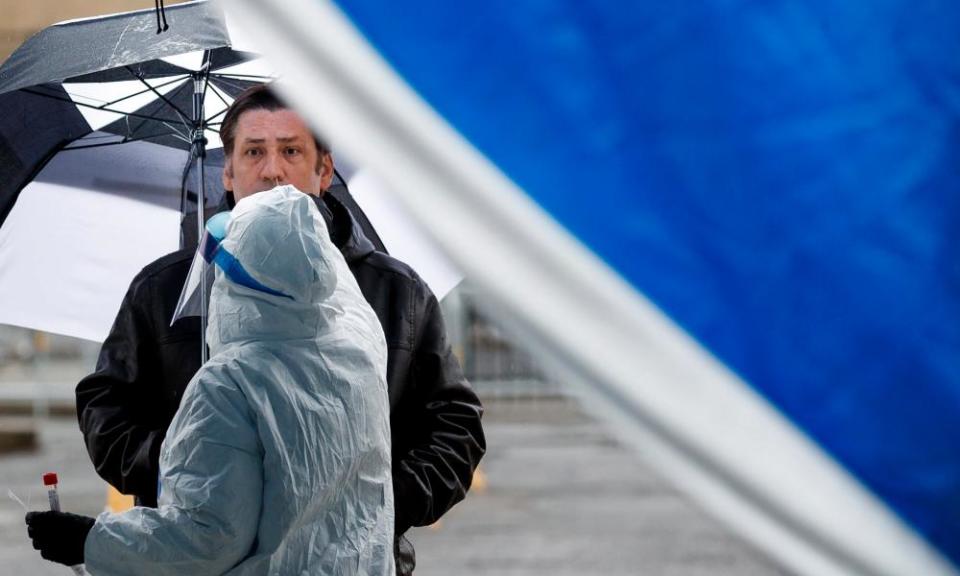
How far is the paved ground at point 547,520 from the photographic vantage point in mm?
6969

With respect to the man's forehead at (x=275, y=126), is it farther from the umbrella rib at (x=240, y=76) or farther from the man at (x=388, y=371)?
the umbrella rib at (x=240, y=76)

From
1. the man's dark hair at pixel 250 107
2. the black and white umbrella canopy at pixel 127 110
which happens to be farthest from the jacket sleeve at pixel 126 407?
the black and white umbrella canopy at pixel 127 110

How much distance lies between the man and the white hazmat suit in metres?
0.33

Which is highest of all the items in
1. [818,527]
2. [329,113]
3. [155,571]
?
[329,113]

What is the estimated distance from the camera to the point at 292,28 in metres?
0.69

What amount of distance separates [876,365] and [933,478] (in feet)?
0.22

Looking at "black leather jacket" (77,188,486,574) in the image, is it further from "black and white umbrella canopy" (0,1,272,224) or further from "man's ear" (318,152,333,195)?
"black and white umbrella canopy" (0,1,272,224)

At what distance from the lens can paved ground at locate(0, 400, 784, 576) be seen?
22.9 feet

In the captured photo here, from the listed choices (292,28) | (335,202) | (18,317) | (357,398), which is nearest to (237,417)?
(357,398)

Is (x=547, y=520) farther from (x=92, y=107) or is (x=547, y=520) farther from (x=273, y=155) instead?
(x=273, y=155)

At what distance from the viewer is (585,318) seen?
2.30 feet

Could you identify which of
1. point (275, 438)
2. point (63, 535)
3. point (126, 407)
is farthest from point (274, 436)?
point (126, 407)

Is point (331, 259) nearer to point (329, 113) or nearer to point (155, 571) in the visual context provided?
point (155, 571)

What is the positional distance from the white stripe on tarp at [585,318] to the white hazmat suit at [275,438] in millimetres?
846
